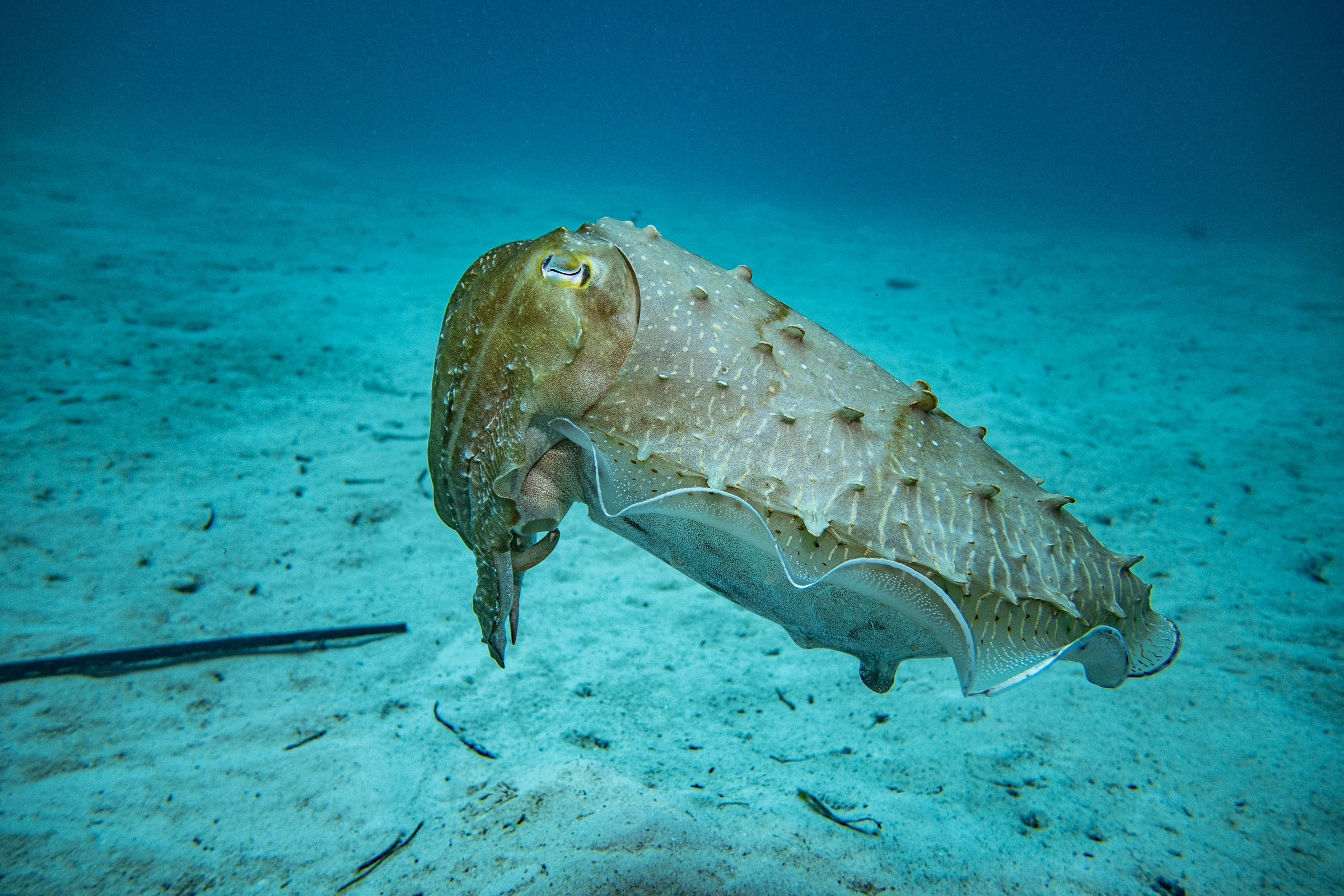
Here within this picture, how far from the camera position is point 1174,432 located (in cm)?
634

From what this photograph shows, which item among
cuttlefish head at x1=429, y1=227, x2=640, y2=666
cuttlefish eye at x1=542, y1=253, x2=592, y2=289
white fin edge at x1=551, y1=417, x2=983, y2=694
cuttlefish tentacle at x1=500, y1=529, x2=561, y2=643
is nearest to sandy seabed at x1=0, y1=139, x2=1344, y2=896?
cuttlefish tentacle at x1=500, y1=529, x2=561, y2=643

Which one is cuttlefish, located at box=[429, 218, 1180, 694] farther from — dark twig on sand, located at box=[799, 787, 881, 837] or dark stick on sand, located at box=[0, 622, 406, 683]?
dark stick on sand, located at box=[0, 622, 406, 683]

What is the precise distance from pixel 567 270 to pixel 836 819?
2152 millimetres

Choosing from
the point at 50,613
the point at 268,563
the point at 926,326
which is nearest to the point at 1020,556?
the point at 268,563

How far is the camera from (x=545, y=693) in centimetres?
270

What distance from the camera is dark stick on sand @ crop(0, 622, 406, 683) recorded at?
8.34 ft

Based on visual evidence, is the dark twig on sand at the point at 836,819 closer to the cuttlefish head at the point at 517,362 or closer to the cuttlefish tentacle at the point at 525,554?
the cuttlefish tentacle at the point at 525,554

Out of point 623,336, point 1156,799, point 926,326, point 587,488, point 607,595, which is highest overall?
point 926,326

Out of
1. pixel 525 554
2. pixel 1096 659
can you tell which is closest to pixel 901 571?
pixel 1096 659

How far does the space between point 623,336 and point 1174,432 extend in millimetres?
7502

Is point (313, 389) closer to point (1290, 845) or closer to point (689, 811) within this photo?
point (689, 811)

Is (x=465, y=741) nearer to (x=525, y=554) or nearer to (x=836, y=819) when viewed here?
(x=525, y=554)

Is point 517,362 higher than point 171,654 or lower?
higher

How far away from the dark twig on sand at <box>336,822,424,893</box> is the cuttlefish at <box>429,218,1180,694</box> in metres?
1.04
